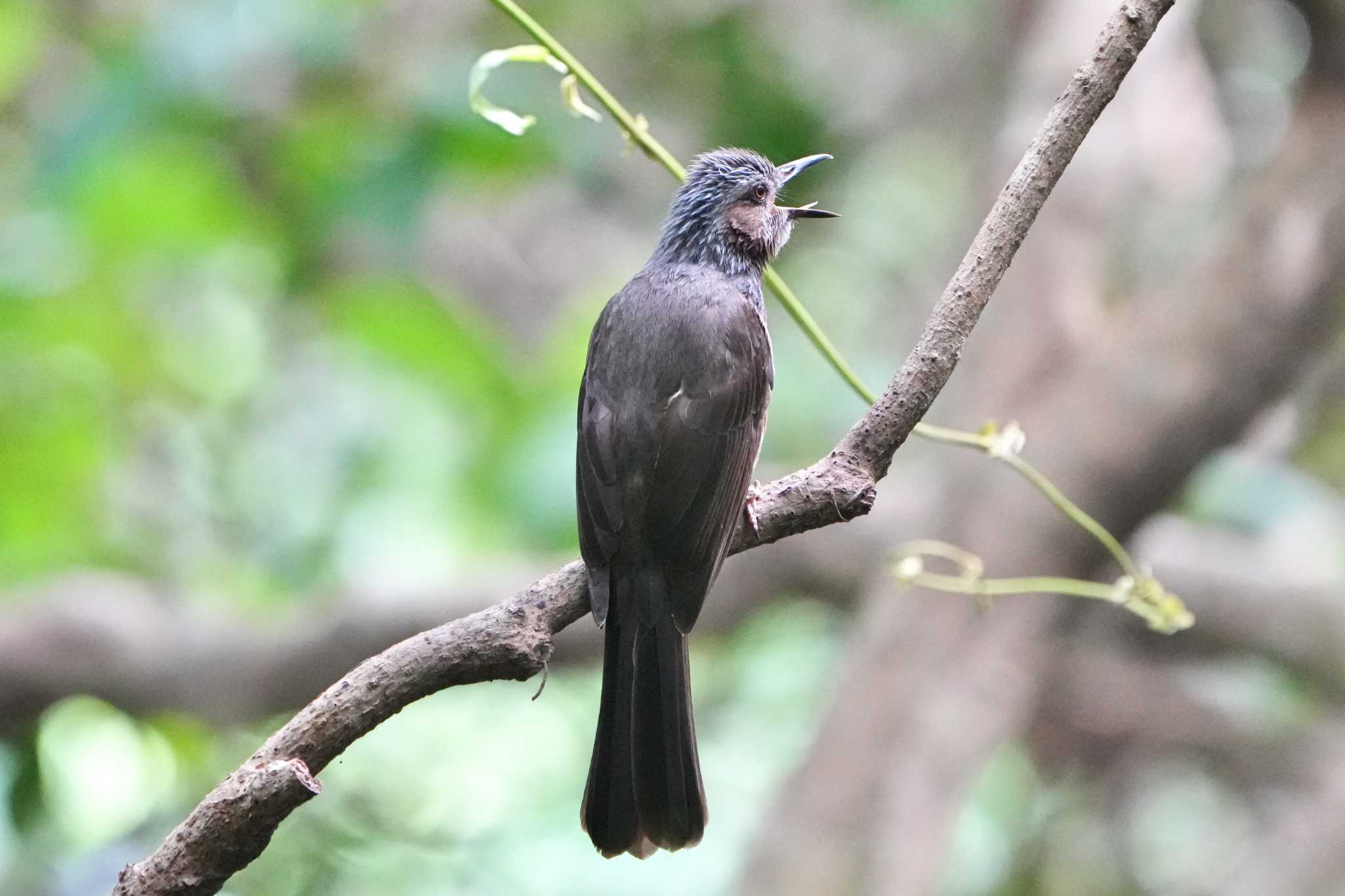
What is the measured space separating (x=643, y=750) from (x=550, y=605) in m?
0.58

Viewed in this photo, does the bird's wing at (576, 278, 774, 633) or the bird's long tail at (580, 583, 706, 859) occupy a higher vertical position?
the bird's wing at (576, 278, 774, 633)

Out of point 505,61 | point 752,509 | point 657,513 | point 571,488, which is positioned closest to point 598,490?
→ point 657,513

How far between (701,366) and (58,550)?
11.6ft

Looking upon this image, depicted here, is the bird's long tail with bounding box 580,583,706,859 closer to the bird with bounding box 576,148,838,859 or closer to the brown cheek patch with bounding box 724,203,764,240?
the bird with bounding box 576,148,838,859

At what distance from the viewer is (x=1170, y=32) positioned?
21.4 feet

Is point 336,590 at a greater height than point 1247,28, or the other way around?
point 1247,28

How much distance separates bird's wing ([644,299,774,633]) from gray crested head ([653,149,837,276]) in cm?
56

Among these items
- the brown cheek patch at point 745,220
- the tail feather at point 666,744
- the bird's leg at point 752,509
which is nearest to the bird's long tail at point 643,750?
the tail feather at point 666,744

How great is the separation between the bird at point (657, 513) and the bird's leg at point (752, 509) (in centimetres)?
1

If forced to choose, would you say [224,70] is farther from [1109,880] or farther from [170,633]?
[1109,880]

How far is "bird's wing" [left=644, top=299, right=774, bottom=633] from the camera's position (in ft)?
9.50

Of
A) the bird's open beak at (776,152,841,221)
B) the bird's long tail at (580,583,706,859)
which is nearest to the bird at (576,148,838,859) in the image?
the bird's long tail at (580,583,706,859)

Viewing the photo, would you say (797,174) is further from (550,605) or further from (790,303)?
(550,605)

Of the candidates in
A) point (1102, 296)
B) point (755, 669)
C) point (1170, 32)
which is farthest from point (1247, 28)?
point (755, 669)
